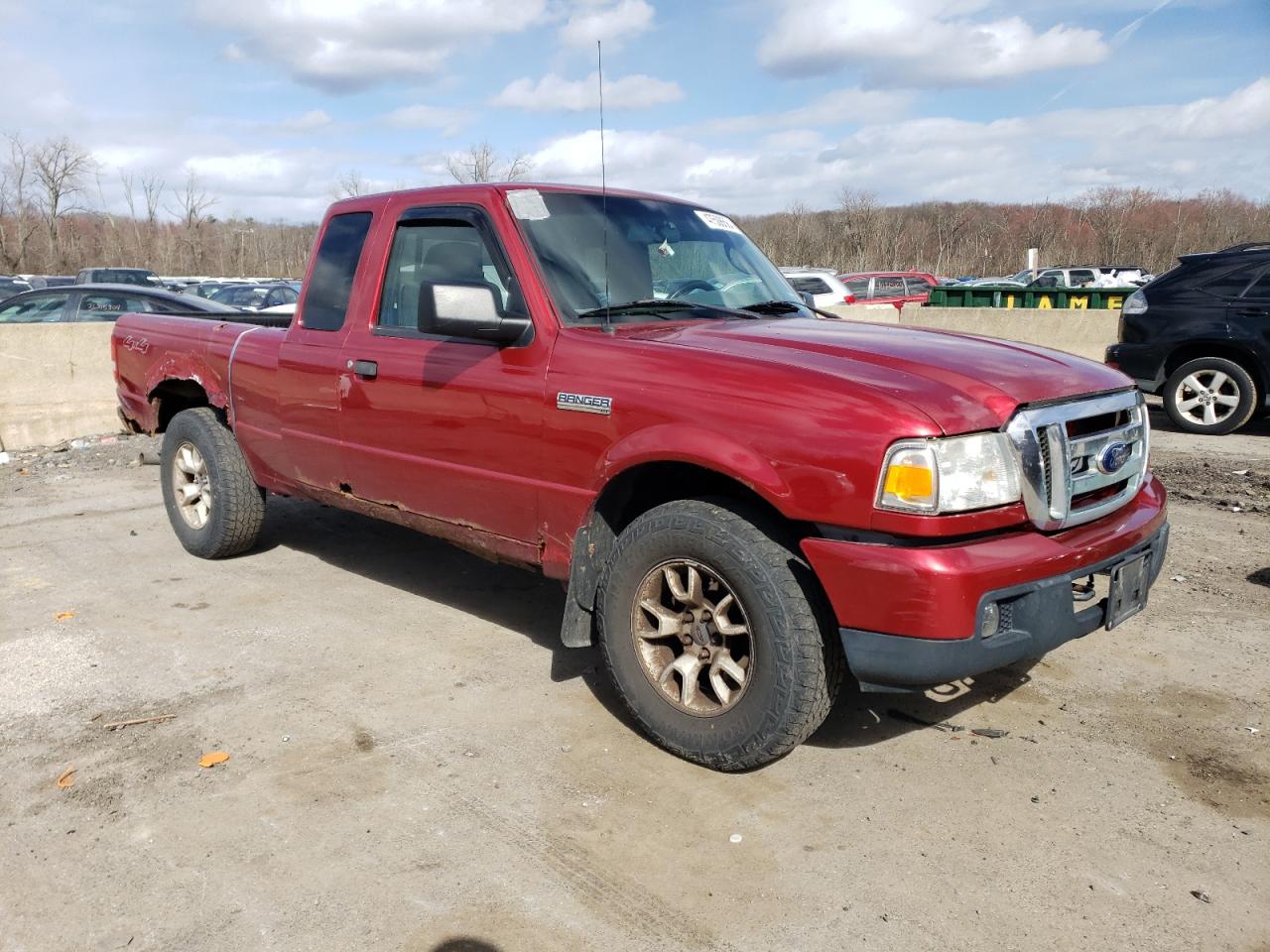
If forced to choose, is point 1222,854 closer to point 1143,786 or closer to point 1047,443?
point 1143,786

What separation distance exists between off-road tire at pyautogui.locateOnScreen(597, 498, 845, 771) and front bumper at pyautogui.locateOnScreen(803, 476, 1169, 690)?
123 millimetres

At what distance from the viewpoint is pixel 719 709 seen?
3.22 metres

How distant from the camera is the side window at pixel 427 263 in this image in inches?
160

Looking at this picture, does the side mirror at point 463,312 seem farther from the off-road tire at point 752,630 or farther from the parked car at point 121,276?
the parked car at point 121,276

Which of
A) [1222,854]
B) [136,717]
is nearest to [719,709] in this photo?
[1222,854]

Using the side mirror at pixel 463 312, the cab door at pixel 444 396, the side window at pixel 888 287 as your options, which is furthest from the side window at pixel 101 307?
the side window at pixel 888 287

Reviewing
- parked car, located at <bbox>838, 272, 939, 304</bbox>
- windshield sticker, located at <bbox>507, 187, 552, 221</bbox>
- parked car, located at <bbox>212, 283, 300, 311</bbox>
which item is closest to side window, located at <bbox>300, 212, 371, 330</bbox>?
windshield sticker, located at <bbox>507, 187, 552, 221</bbox>

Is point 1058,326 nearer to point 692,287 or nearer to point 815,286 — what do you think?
point 815,286

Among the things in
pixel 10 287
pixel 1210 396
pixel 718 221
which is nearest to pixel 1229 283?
pixel 1210 396

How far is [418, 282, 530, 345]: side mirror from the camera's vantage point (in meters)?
3.55

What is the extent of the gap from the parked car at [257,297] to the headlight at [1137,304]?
19.5m

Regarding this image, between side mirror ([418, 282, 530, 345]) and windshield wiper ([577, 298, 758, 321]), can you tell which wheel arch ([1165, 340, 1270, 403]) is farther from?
side mirror ([418, 282, 530, 345])

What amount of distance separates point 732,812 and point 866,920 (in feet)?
2.00

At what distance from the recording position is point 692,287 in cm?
421
